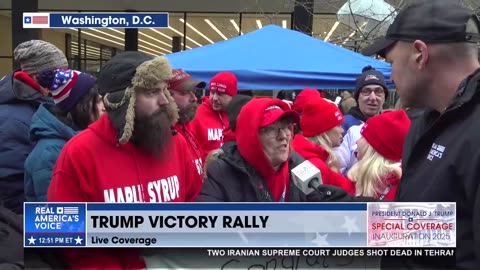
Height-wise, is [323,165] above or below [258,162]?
below

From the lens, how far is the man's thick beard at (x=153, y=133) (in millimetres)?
2148

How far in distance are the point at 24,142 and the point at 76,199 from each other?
1.48 metres

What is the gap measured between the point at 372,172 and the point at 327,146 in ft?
3.65

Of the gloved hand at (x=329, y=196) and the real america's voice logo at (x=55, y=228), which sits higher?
the gloved hand at (x=329, y=196)

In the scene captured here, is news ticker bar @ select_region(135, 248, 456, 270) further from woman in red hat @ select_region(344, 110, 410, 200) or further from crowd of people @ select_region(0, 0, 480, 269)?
woman in red hat @ select_region(344, 110, 410, 200)

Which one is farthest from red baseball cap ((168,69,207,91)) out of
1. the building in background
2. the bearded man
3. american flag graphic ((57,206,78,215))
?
the building in background

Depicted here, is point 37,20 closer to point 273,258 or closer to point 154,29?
point 273,258

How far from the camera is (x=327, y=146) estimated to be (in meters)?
3.93

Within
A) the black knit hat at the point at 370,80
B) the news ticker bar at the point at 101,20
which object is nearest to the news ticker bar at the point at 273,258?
the news ticker bar at the point at 101,20

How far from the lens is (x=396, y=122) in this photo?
299 cm

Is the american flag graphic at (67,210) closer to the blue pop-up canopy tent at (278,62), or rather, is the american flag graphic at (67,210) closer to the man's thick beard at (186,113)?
the man's thick beard at (186,113)

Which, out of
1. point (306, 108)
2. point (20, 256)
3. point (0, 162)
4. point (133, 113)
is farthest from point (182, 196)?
point (306, 108)

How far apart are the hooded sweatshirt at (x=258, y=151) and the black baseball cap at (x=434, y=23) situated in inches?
39.8

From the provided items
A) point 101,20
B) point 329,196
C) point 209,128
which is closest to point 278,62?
point 209,128
